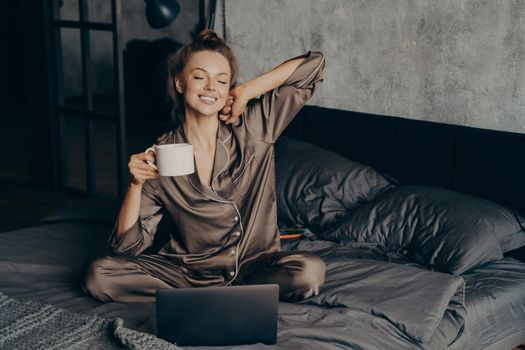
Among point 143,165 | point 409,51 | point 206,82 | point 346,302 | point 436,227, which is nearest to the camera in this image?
point 143,165

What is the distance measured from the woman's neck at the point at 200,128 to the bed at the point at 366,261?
1.77 ft

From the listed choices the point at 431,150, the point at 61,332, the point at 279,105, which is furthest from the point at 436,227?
the point at 61,332

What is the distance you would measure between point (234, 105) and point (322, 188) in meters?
0.76

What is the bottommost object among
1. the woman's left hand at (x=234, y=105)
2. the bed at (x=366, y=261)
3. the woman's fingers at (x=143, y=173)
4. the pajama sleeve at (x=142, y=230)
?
the bed at (x=366, y=261)

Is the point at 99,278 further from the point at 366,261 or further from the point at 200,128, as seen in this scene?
the point at 366,261

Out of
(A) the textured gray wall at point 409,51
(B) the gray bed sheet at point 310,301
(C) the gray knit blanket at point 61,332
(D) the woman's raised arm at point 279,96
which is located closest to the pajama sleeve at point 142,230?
(B) the gray bed sheet at point 310,301

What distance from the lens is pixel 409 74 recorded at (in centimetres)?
303

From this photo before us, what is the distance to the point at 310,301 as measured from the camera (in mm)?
2158

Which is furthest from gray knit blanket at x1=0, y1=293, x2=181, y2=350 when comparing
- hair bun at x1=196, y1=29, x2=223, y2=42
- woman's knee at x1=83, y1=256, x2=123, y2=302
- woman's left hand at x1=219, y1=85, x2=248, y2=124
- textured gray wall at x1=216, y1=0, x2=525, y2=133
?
textured gray wall at x1=216, y1=0, x2=525, y2=133

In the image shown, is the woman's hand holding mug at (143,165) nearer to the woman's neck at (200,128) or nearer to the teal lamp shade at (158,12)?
the woman's neck at (200,128)

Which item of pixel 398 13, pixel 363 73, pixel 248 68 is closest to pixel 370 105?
pixel 363 73

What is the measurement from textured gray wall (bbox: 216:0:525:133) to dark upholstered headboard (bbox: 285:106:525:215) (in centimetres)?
9

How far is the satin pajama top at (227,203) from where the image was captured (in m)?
2.23

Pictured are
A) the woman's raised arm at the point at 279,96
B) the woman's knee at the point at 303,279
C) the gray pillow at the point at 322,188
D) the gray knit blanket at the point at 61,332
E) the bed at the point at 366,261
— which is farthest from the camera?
the gray pillow at the point at 322,188
